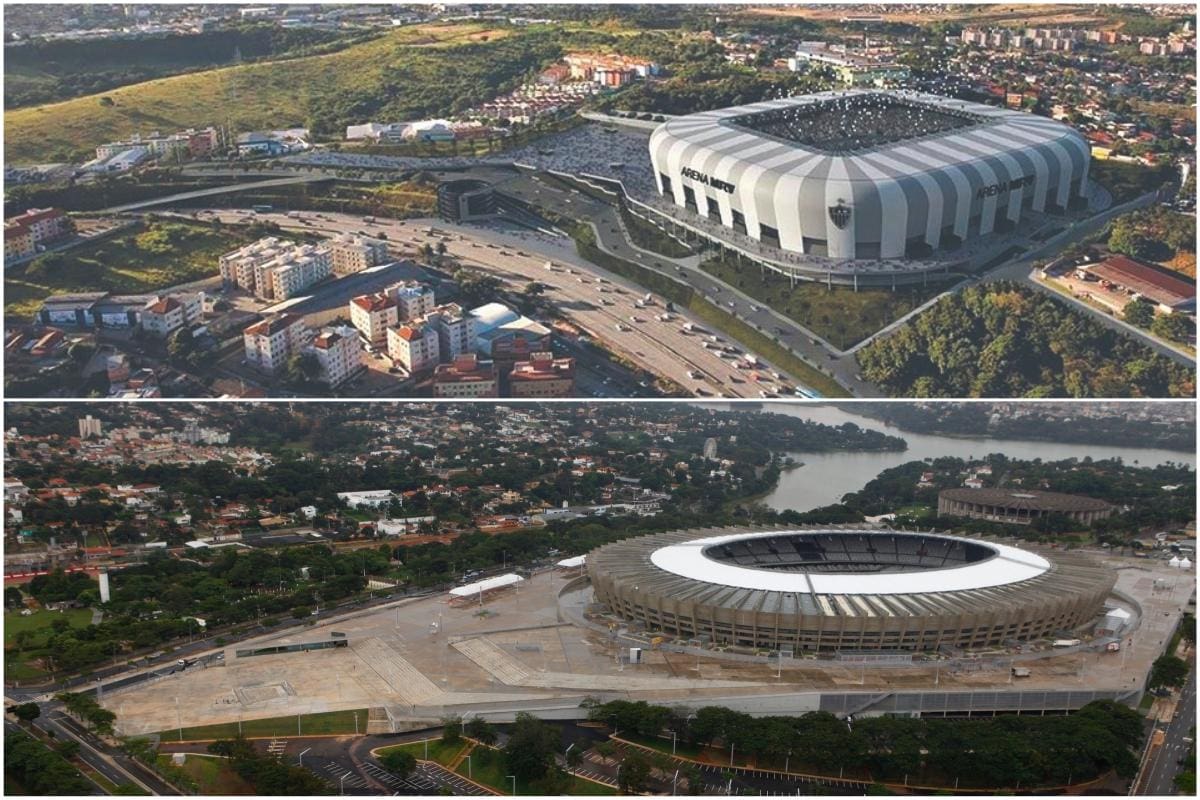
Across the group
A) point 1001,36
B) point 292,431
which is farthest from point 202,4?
point 1001,36

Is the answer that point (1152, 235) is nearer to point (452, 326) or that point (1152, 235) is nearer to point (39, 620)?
point (452, 326)

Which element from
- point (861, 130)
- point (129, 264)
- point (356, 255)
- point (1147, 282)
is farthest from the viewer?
point (861, 130)

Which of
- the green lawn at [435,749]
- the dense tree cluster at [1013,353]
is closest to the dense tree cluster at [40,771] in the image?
the green lawn at [435,749]

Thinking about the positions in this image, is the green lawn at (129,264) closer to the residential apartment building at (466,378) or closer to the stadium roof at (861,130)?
the residential apartment building at (466,378)

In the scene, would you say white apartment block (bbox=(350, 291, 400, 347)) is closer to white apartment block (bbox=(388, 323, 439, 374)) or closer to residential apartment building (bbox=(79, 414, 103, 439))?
white apartment block (bbox=(388, 323, 439, 374))

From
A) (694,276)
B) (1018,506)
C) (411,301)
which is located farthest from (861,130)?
(411,301)

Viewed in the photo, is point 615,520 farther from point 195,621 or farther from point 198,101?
point 198,101

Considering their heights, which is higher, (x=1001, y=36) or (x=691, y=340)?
(x=1001, y=36)
